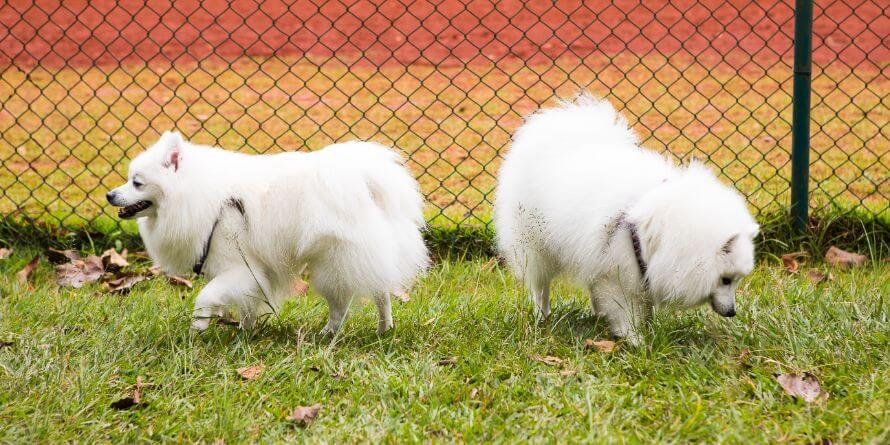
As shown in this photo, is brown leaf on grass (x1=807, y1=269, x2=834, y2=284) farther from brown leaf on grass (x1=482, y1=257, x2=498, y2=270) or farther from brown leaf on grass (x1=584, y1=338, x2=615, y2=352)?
brown leaf on grass (x1=482, y1=257, x2=498, y2=270)

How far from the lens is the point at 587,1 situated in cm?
1123

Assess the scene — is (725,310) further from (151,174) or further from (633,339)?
(151,174)

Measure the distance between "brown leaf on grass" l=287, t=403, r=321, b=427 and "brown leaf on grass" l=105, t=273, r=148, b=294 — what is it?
1.66 metres

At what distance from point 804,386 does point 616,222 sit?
813 mm

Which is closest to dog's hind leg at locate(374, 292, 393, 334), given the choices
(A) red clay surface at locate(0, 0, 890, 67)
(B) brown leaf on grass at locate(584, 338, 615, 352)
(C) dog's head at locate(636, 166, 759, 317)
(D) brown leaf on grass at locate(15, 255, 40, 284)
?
(B) brown leaf on grass at locate(584, 338, 615, 352)

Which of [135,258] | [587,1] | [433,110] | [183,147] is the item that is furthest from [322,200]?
[587,1]

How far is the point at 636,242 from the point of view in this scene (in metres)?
3.25

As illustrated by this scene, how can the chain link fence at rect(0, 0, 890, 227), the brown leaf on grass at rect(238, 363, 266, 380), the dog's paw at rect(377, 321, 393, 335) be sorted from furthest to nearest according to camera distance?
the chain link fence at rect(0, 0, 890, 227) → the dog's paw at rect(377, 321, 393, 335) → the brown leaf on grass at rect(238, 363, 266, 380)

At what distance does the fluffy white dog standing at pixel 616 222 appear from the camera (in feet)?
10.4

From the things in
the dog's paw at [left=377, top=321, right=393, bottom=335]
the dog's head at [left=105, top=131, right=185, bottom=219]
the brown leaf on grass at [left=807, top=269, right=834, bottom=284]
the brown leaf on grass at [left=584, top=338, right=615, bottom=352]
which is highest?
the dog's head at [left=105, top=131, right=185, bottom=219]

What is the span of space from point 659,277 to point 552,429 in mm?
787

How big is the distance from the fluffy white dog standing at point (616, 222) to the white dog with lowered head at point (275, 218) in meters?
0.49

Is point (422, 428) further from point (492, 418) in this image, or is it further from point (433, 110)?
point (433, 110)

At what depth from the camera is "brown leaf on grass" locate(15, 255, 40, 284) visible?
432cm
